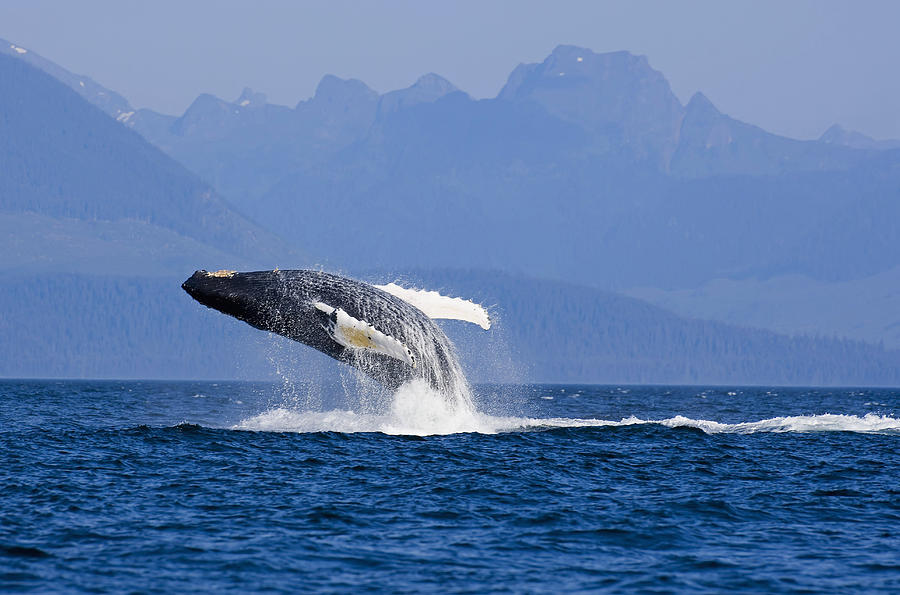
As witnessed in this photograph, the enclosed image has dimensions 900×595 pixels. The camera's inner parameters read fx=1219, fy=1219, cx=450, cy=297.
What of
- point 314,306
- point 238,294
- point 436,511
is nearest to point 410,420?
point 314,306

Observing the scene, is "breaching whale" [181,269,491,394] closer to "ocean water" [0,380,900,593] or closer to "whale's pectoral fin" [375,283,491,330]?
"whale's pectoral fin" [375,283,491,330]

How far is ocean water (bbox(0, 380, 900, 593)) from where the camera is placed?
14.5 meters

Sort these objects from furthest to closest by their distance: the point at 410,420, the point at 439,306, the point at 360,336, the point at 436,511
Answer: the point at 410,420 < the point at 439,306 < the point at 360,336 < the point at 436,511

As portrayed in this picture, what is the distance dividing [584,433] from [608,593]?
1604 cm

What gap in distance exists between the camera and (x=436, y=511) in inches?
719

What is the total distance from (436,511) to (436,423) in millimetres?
8372

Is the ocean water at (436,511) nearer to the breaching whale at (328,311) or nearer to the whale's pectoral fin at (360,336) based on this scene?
the breaching whale at (328,311)

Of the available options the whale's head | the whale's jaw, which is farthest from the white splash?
the whale's head

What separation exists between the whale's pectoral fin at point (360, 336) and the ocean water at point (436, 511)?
2165 millimetres

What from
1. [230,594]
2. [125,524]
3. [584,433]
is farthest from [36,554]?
[584,433]

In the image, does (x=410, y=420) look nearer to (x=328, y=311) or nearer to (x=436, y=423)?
(x=436, y=423)

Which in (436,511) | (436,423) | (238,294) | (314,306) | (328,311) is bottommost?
(436,511)

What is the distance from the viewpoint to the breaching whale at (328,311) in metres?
23.1

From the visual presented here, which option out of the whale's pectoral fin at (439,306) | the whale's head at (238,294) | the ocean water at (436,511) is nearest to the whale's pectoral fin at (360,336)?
the whale's head at (238,294)
